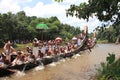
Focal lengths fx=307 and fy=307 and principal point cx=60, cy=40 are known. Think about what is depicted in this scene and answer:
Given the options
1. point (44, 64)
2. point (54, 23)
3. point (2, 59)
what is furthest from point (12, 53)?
point (54, 23)

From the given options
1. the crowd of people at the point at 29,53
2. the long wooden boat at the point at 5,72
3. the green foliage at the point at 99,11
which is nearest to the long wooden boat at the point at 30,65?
the long wooden boat at the point at 5,72

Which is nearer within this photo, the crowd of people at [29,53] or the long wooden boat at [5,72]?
the long wooden boat at [5,72]

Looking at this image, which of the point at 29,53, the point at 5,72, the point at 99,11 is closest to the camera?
the point at 99,11

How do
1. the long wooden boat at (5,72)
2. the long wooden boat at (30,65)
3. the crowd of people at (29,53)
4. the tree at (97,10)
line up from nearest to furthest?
1. the tree at (97,10)
2. the long wooden boat at (5,72)
3. the long wooden boat at (30,65)
4. the crowd of people at (29,53)

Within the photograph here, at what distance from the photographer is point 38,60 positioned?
65.4 feet

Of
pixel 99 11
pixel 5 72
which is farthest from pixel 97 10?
pixel 5 72

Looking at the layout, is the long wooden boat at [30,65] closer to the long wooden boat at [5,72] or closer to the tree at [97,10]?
the long wooden boat at [5,72]

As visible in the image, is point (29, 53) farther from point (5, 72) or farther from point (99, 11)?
point (99, 11)

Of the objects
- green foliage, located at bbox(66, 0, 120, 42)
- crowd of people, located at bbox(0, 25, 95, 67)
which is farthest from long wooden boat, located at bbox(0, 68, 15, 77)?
green foliage, located at bbox(66, 0, 120, 42)

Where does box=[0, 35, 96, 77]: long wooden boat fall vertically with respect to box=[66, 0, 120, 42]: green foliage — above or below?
below

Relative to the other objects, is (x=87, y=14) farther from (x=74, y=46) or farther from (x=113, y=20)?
(x=74, y=46)

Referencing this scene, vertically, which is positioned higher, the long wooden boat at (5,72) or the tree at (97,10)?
the tree at (97,10)

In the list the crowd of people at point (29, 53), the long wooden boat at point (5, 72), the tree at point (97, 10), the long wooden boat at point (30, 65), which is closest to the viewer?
the tree at point (97, 10)

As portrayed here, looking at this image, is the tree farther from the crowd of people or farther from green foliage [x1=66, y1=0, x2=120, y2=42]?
the crowd of people
